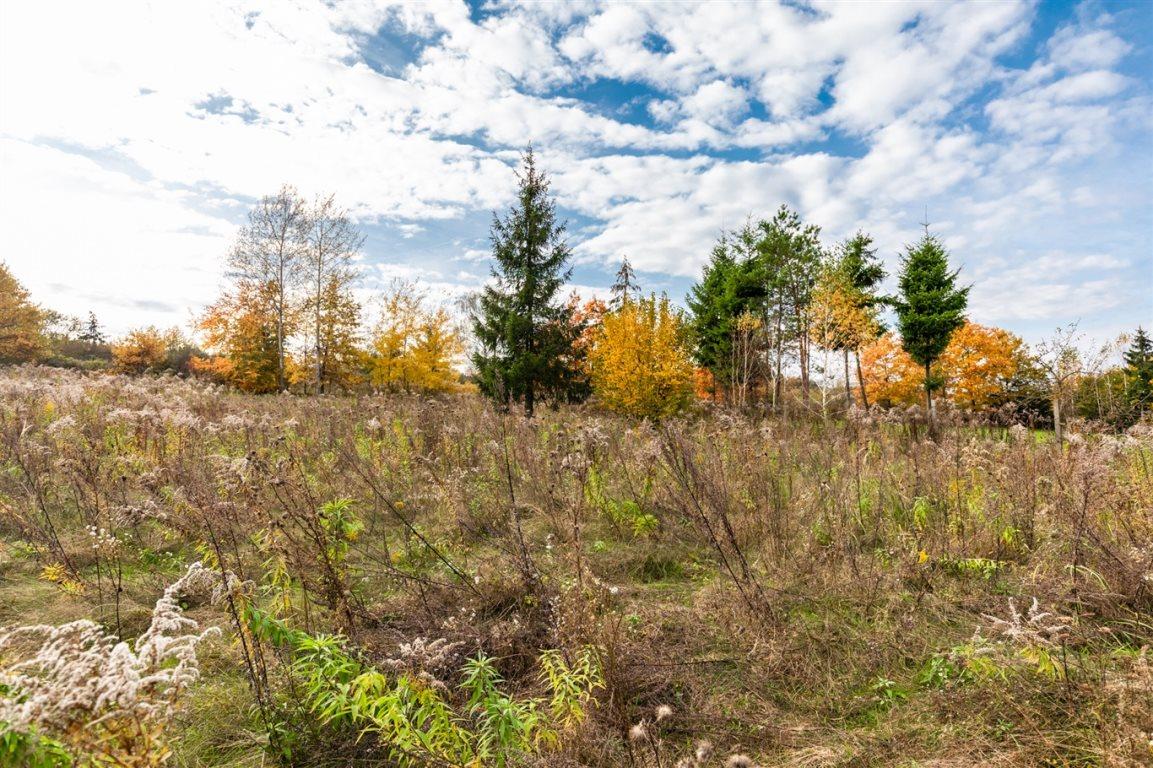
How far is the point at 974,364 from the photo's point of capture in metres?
26.7

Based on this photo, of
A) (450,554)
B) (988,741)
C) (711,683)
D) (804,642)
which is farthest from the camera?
(450,554)

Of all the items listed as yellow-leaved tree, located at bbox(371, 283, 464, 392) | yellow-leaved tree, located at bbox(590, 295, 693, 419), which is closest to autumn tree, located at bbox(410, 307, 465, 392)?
yellow-leaved tree, located at bbox(371, 283, 464, 392)

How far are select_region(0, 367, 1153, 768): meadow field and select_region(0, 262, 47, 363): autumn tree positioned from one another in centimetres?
3108

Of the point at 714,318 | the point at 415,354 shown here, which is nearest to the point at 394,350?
the point at 415,354

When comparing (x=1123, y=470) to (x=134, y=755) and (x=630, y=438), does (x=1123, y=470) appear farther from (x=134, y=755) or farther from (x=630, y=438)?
(x=134, y=755)

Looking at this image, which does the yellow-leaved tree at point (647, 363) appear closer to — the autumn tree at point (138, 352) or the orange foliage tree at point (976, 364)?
the orange foliage tree at point (976, 364)

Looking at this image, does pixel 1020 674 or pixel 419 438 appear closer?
pixel 1020 674

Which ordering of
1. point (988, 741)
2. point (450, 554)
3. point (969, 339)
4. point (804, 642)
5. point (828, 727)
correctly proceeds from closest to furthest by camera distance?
point (988, 741) → point (828, 727) → point (804, 642) → point (450, 554) → point (969, 339)

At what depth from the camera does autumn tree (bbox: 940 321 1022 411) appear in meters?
26.5

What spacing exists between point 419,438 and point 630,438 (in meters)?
3.33

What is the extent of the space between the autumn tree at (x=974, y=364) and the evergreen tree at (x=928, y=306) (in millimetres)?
1189

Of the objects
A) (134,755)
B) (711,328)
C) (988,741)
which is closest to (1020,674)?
(988,741)

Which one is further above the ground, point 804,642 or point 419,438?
point 419,438

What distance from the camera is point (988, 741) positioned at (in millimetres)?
2436
